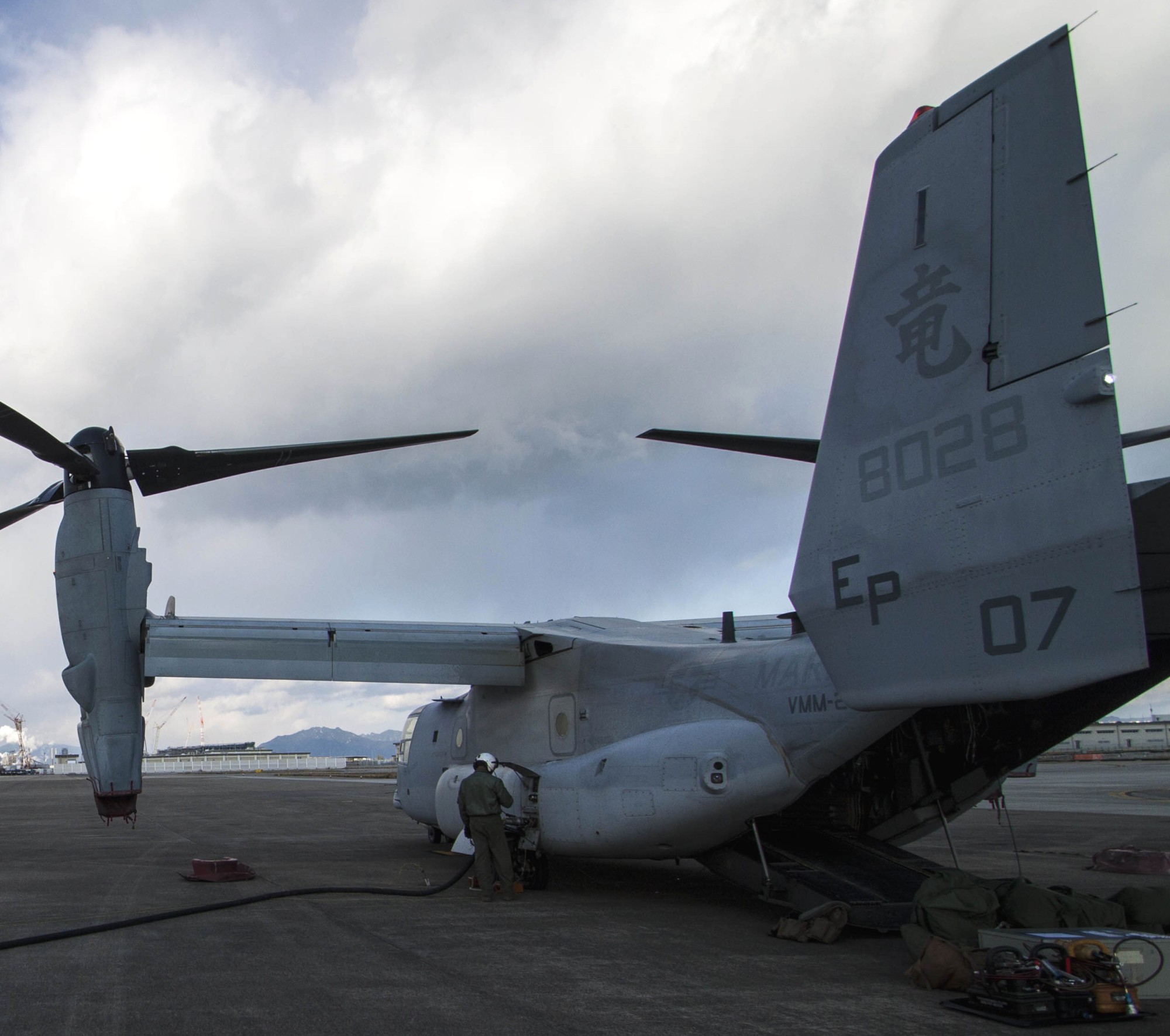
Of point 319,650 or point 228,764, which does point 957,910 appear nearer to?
point 319,650

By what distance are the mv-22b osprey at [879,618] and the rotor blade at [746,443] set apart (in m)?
0.04

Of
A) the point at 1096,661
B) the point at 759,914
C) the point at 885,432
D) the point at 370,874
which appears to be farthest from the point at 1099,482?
the point at 370,874

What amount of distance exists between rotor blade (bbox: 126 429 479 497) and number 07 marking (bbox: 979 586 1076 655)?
7814mm

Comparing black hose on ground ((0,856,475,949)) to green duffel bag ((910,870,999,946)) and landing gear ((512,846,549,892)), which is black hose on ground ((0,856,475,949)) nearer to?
landing gear ((512,846,549,892))

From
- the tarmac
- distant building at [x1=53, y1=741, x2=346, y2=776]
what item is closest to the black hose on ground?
the tarmac

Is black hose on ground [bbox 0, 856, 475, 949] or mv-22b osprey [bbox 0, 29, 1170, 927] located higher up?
mv-22b osprey [bbox 0, 29, 1170, 927]

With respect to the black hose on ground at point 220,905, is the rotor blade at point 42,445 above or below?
above

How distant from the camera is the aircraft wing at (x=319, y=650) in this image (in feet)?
37.9

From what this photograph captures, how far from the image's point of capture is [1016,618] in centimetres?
573

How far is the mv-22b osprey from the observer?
5695 mm

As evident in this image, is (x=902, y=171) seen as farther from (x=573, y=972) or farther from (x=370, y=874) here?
(x=370, y=874)

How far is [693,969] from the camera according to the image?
686 cm

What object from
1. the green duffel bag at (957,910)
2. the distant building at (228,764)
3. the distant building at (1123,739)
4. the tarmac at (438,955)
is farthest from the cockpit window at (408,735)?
the distant building at (1123,739)

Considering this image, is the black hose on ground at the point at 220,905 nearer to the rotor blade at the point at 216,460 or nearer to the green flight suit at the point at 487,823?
the green flight suit at the point at 487,823
